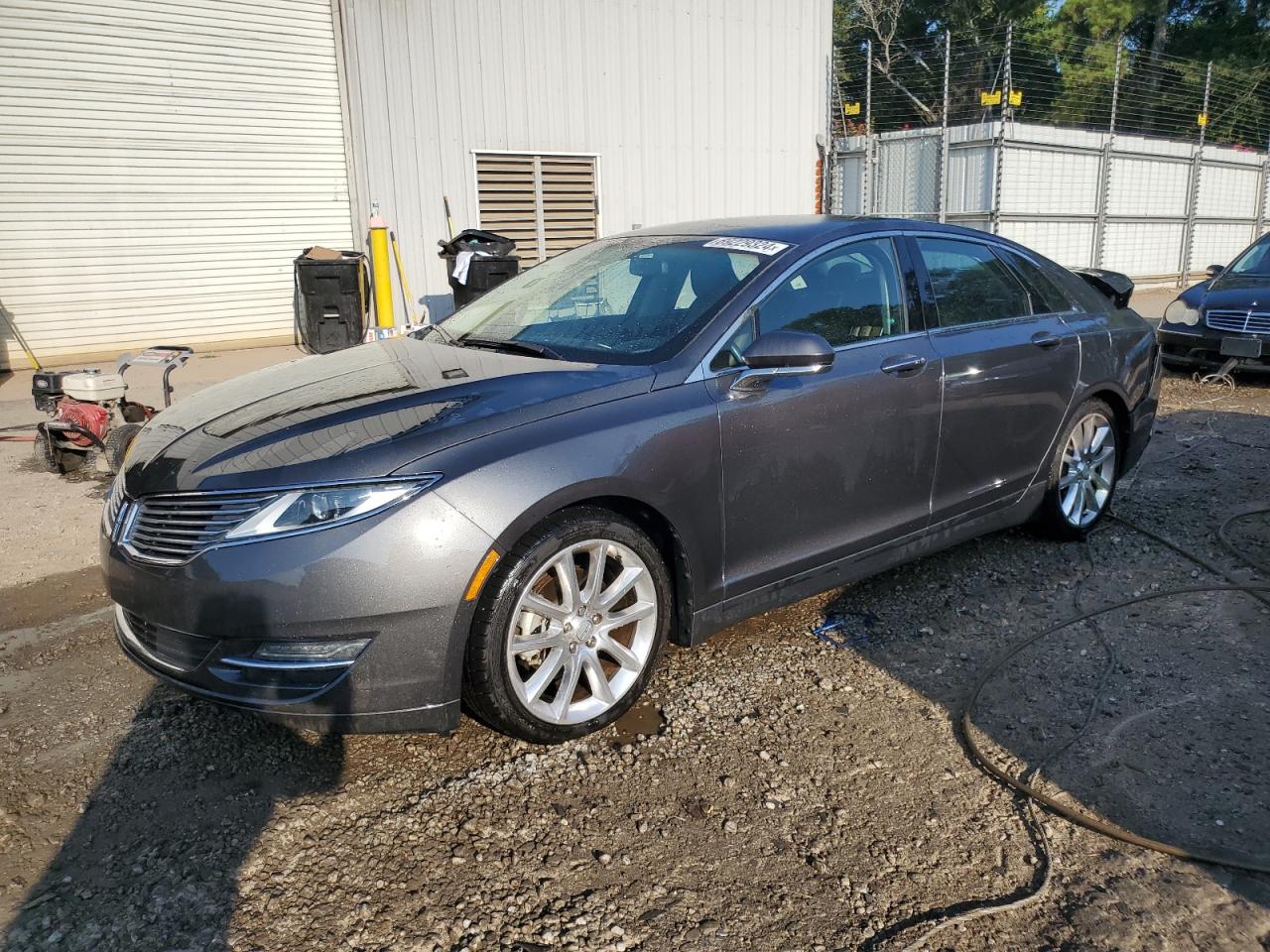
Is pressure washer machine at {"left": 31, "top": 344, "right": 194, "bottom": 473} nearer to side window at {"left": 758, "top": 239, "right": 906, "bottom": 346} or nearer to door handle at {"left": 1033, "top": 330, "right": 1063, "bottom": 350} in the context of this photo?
side window at {"left": 758, "top": 239, "right": 906, "bottom": 346}

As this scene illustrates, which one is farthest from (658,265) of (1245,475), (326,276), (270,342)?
(270,342)

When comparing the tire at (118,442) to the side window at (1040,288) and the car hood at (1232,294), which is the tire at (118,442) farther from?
the car hood at (1232,294)

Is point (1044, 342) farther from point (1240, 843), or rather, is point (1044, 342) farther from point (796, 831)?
point (796, 831)

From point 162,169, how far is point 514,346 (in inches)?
372

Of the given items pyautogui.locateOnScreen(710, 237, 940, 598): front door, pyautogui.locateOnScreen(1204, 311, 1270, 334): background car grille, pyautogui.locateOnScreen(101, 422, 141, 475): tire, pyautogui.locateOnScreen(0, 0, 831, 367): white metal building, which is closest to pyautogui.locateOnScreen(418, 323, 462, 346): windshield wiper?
pyautogui.locateOnScreen(710, 237, 940, 598): front door

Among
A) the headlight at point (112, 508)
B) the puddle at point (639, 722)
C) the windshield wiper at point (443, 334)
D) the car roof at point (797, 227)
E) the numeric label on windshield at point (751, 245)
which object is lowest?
the puddle at point (639, 722)

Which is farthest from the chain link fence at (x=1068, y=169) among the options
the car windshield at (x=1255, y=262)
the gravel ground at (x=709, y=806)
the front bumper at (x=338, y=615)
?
the front bumper at (x=338, y=615)

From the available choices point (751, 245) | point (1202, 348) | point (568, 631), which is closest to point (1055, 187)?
point (1202, 348)

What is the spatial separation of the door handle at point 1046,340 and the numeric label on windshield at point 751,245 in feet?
4.73

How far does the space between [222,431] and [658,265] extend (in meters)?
1.75

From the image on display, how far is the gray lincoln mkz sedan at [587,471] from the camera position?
261 centimetres

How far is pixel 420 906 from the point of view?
235 centimetres

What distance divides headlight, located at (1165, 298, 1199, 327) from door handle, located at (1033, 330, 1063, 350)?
5.89 meters

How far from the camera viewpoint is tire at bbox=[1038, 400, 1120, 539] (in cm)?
463
